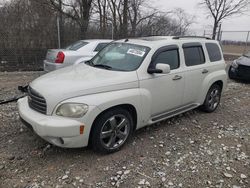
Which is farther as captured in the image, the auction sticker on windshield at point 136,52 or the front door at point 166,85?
the auction sticker on windshield at point 136,52

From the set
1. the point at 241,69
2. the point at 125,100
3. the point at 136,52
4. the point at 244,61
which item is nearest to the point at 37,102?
the point at 125,100

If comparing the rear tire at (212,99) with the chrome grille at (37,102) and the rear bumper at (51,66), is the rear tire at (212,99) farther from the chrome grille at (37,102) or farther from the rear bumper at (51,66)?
the rear bumper at (51,66)

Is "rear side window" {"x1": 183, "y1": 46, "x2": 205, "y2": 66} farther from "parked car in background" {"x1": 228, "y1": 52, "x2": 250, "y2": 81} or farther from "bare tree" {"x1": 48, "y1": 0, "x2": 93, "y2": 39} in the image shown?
"bare tree" {"x1": 48, "y1": 0, "x2": 93, "y2": 39}

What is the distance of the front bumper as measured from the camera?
3012mm

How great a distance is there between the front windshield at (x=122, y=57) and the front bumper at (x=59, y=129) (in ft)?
4.25

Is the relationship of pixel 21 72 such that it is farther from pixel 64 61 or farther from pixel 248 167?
pixel 248 167

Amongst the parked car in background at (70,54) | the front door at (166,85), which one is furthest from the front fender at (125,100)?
the parked car in background at (70,54)

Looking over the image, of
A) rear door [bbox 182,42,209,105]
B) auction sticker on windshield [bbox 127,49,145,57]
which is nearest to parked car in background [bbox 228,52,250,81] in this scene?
rear door [bbox 182,42,209,105]

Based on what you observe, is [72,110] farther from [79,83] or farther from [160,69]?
[160,69]

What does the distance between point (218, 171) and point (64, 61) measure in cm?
563

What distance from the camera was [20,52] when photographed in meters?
10.2

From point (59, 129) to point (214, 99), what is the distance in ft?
12.8

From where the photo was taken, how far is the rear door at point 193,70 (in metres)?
4.56

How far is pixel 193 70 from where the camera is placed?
4.64 metres
